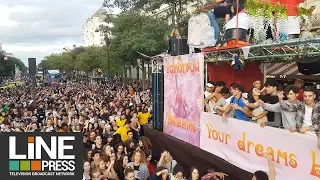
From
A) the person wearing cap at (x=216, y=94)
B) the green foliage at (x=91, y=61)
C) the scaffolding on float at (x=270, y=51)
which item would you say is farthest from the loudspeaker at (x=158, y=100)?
the green foliage at (x=91, y=61)

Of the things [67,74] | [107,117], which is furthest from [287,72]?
[67,74]

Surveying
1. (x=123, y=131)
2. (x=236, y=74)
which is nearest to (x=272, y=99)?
(x=236, y=74)

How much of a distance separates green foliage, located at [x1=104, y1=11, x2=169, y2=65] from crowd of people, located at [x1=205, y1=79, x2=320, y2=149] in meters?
17.8

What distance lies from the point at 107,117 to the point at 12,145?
1032 centimetres

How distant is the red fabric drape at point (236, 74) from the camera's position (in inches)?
378

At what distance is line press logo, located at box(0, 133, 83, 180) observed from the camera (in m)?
3.37

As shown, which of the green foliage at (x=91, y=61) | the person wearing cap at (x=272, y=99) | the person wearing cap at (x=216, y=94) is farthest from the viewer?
the green foliage at (x=91, y=61)

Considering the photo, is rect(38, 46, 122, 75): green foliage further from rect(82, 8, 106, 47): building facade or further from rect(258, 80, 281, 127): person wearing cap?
rect(82, 8, 106, 47): building facade

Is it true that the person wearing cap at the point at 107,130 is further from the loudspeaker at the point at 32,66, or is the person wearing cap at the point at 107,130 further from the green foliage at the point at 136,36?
the green foliage at the point at 136,36

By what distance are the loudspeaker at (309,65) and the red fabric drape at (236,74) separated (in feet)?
9.62

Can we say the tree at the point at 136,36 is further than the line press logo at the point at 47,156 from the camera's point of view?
Yes

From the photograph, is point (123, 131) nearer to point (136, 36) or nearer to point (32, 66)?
point (32, 66)

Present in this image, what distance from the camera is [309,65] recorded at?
6.34 m

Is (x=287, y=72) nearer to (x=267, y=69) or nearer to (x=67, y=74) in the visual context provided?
(x=267, y=69)
